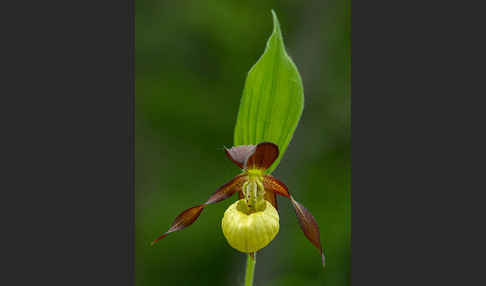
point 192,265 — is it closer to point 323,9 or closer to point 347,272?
point 347,272

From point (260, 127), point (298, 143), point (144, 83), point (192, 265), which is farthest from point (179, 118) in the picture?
point (260, 127)

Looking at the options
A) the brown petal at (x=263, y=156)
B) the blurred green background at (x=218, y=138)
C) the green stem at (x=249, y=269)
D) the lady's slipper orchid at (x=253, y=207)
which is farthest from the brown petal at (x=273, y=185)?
the blurred green background at (x=218, y=138)

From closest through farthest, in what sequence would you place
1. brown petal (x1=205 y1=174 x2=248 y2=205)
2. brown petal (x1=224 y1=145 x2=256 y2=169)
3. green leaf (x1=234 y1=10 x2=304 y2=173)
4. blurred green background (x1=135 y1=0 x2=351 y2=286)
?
1. brown petal (x1=224 y1=145 x2=256 y2=169)
2. green leaf (x1=234 y1=10 x2=304 y2=173)
3. brown petal (x1=205 y1=174 x2=248 y2=205)
4. blurred green background (x1=135 y1=0 x2=351 y2=286)

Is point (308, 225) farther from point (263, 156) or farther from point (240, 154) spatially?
point (240, 154)

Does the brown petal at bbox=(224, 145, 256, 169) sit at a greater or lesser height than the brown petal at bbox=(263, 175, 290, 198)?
greater

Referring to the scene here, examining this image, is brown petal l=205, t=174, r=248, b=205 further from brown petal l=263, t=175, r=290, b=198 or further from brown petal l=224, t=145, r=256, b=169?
brown petal l=224, t=145, r=256, b=169

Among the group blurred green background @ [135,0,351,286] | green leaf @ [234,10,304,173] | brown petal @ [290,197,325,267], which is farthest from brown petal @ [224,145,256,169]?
blurred green background @ [135,0,351,286]

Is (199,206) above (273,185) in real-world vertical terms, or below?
below

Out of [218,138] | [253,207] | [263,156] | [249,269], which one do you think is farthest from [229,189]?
[218,138]
